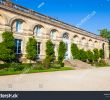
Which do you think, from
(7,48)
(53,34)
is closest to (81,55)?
(53,34)

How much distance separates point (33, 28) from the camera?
32.3m

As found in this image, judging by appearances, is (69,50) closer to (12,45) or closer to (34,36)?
(34,36)

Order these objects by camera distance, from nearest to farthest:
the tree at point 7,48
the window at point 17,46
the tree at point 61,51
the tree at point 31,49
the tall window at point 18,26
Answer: the tree at point 7,48 → the window at point 17,46 → the tall window at point 18,26 → the tree at point 31,49 → the tree at point 61,51

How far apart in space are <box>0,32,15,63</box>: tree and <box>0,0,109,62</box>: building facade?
100cm

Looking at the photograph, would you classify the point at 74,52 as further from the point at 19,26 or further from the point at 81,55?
the point at 19,26

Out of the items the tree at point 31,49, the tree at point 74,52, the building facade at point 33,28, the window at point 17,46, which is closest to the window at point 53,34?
the building facade at point 33,28

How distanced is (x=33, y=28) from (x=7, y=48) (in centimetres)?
741

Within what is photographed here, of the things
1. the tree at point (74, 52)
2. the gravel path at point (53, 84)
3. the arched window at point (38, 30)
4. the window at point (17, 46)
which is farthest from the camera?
the tree at point (74, 52)

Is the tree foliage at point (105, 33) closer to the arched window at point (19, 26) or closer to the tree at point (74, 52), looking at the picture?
the tree at point (74, 52)

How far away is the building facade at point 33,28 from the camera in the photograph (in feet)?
90.8

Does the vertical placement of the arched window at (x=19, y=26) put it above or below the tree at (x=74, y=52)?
above

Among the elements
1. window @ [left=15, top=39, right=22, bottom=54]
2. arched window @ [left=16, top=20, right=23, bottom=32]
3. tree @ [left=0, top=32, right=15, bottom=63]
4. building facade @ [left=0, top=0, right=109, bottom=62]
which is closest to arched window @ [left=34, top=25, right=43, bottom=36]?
building facade @ [left=0, top=0, right=109, bottom=62]

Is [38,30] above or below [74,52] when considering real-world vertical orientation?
above

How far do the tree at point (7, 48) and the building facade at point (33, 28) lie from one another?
3.28ft
